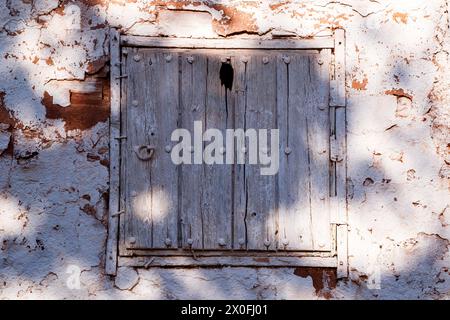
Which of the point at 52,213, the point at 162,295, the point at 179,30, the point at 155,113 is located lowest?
the point at 162,295

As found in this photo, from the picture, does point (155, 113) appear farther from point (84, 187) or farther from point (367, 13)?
point (367, 13)

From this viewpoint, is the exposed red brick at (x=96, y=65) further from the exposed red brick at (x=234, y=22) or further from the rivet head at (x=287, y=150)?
the rivet head at (x=287, y=150)

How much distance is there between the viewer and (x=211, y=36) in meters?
3.59

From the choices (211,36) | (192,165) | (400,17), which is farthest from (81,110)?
(400,17)

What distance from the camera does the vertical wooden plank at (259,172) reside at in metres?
3.53

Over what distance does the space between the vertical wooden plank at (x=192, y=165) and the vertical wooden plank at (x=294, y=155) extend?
0.41 meters

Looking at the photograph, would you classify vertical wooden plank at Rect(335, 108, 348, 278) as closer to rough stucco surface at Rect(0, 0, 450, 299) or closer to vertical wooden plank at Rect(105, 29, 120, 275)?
rough stucco surface at Rect(0, 0, 450, 299)

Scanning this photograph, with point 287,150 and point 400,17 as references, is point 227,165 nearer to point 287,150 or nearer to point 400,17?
point 287,150

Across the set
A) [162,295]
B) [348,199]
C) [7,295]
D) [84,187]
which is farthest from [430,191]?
[7,295]

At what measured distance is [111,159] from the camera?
3529 millimetres

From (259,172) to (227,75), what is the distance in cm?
54

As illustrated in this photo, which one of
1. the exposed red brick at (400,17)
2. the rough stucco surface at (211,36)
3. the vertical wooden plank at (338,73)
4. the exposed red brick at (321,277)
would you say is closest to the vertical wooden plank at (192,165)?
the rough stucco surface at (211,36)

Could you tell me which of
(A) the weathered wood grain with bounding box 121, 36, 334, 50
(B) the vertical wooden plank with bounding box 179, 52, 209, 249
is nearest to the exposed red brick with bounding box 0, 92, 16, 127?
(A) the weathered wood grain with bounding box 121, 36, 334, 50

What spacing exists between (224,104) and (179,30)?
1.51ft
